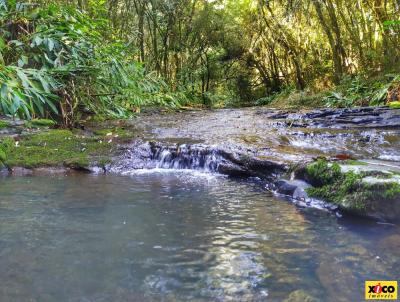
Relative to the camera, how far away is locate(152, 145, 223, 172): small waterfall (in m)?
6.50

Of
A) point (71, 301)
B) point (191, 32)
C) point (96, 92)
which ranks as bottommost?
point (71, 301)

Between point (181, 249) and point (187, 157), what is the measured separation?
3765mm

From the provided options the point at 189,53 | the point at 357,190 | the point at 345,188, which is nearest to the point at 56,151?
the point at 345,188

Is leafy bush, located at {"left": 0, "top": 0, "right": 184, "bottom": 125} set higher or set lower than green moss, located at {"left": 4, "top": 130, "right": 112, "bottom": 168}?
higher

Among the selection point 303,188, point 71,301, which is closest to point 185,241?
point 71,301

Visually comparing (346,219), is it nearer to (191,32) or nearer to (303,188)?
(303,188)

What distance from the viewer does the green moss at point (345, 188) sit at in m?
3.70

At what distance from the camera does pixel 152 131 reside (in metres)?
8.73

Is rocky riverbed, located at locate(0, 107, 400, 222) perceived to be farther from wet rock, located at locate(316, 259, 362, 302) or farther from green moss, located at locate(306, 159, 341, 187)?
wet rock, located at locate(316, 259, 362, 302)

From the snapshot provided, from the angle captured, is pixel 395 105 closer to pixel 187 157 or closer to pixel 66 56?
pixel 187 157

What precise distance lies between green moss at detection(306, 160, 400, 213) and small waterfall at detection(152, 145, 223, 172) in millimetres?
2101

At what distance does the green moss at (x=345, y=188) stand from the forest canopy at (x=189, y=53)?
2.90 metres

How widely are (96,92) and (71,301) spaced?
680cm

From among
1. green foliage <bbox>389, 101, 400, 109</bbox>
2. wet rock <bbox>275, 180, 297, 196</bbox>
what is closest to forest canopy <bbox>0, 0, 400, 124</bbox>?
green foliage <bbox>389, 101, 400, 109</bbox>
